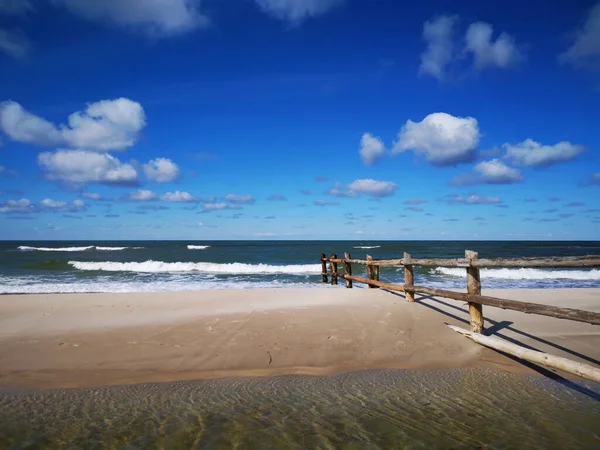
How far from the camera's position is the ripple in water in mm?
3234

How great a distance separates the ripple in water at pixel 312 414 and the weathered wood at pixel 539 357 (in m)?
0.27

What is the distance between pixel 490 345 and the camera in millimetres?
5926

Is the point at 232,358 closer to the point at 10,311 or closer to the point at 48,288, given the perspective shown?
the point at 10,311

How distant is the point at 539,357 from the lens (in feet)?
16.1

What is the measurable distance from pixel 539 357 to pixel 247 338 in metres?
4.52

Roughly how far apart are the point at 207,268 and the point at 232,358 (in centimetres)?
2222

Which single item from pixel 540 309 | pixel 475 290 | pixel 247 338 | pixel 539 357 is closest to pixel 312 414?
pixel 247 338

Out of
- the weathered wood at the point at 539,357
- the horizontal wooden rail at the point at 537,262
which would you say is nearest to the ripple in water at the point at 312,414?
the weathered wood at the point at 539,357

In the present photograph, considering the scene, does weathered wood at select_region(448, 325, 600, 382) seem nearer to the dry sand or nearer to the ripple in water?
the dry sand

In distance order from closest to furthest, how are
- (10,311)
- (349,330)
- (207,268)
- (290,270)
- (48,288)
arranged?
1. (349,330)
2. (10,311)
3. (48,288)
4. (290,270)
5. (207,268)

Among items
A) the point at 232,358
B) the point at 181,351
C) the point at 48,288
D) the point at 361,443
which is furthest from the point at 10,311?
the point at 361,443

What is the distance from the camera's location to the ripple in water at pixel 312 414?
3.23 metres

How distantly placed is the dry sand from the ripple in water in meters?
0.58

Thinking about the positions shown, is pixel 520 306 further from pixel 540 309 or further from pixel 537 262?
pixel 537 262
